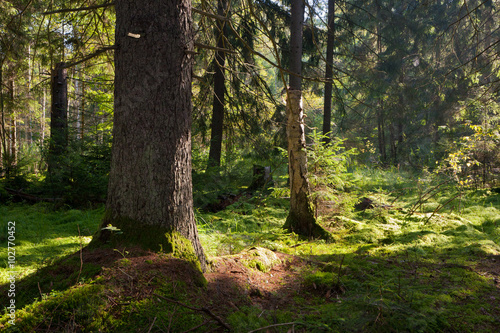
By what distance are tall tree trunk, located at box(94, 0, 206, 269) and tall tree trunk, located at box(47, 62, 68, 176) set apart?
481 cm

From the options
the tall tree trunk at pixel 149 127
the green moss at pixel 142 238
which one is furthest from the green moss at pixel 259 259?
the tall tree trunk at pixel 149 127

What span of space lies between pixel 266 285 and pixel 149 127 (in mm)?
1927

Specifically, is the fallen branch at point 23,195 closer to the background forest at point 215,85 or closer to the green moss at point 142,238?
the background forest at point 215,85

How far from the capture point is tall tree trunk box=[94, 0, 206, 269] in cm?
264

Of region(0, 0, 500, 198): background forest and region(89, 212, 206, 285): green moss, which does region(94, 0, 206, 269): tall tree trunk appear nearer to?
region(89, 212, 206, 285): green moss

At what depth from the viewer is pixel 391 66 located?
16.1m

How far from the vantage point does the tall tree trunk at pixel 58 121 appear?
21.7ft

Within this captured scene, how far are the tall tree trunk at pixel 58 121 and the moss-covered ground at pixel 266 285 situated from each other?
151 cm

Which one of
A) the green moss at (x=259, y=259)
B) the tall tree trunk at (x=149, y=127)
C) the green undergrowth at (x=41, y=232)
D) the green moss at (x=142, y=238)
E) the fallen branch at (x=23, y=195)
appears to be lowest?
the green undergrowth at (x=41, y=232)

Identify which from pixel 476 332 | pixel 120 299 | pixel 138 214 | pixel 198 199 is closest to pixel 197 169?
pixel 198 199

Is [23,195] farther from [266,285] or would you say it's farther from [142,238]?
[266,285]

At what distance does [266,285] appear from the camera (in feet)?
10.2

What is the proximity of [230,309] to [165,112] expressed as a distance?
5.71ft

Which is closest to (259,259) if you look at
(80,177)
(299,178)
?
(299,178)
